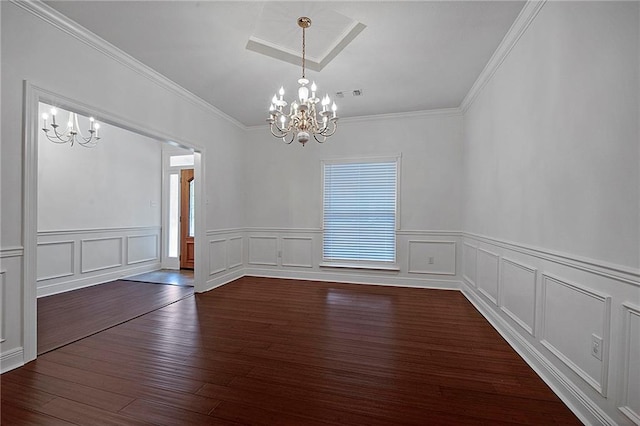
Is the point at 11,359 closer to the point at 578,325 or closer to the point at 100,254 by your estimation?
the point at 100,254

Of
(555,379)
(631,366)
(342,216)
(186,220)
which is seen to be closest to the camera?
(631,366)

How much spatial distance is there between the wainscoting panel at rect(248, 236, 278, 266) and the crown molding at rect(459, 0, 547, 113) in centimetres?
412

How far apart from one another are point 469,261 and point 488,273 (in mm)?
835

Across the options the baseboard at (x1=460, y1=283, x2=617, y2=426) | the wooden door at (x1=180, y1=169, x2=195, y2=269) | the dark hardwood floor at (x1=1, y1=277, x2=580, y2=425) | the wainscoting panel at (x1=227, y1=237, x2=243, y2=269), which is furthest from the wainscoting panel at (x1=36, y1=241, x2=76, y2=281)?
the baseboard at (x1=460, y1=283, x2=617, y2=426)

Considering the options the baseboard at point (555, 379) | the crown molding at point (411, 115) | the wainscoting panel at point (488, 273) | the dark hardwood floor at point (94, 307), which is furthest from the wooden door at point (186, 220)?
the baseboard at point (555, 379)

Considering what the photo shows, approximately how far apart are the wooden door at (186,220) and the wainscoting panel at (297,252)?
2.24 metres

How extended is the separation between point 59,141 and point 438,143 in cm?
613

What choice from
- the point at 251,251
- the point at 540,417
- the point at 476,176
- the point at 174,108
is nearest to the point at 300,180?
the point at 251,251

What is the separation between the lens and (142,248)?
5977 mm

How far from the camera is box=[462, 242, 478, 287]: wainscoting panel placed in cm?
402

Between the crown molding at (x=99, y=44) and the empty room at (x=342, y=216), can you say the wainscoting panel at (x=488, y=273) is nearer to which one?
the empty room at (x=342, y=216)

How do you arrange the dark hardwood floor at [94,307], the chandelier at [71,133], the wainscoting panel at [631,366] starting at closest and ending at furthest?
the wainscoting panel at [631,366] < the dark hardwood floor at [94,307] < the chandelier at [71,133]

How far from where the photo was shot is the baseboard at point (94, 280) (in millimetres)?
4324

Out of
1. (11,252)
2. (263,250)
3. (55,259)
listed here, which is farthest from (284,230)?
(11,252)
